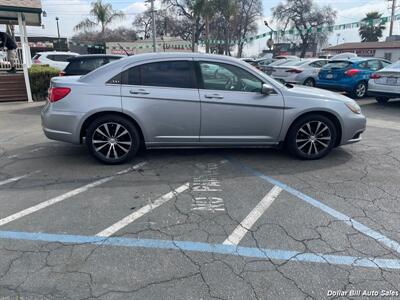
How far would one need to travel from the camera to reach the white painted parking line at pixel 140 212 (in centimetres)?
317

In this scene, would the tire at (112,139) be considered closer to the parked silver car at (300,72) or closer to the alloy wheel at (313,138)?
the alloy wheel at (313,138)

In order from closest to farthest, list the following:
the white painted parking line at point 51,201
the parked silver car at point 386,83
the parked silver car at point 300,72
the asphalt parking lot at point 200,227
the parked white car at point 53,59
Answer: the asphalt parking lot at point 200,227
the white painted parking line at point 51,201
the parked silver car at point 386,83
the parked silver car at point 300,72
the parked white car at point 53,59

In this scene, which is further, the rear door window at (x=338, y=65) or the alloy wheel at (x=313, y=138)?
the rear door window at (x=338, y=65)

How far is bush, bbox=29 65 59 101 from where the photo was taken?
11.5 m

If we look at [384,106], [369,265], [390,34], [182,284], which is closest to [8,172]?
[182,284]

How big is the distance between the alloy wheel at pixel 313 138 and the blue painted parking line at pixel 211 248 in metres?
2.53

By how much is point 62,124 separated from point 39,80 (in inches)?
314

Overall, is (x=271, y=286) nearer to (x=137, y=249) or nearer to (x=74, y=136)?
(x=137, y=249)

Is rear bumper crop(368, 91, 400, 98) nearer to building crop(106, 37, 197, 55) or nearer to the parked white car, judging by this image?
the parked white car

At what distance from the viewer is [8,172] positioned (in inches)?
186

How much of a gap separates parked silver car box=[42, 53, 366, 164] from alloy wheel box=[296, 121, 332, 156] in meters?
0.05

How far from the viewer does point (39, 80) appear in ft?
37.8

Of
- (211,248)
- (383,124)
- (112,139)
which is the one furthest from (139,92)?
(383,124)

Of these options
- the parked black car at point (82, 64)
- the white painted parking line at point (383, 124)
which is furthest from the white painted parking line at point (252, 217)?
the parked black car at point (82, 64)
